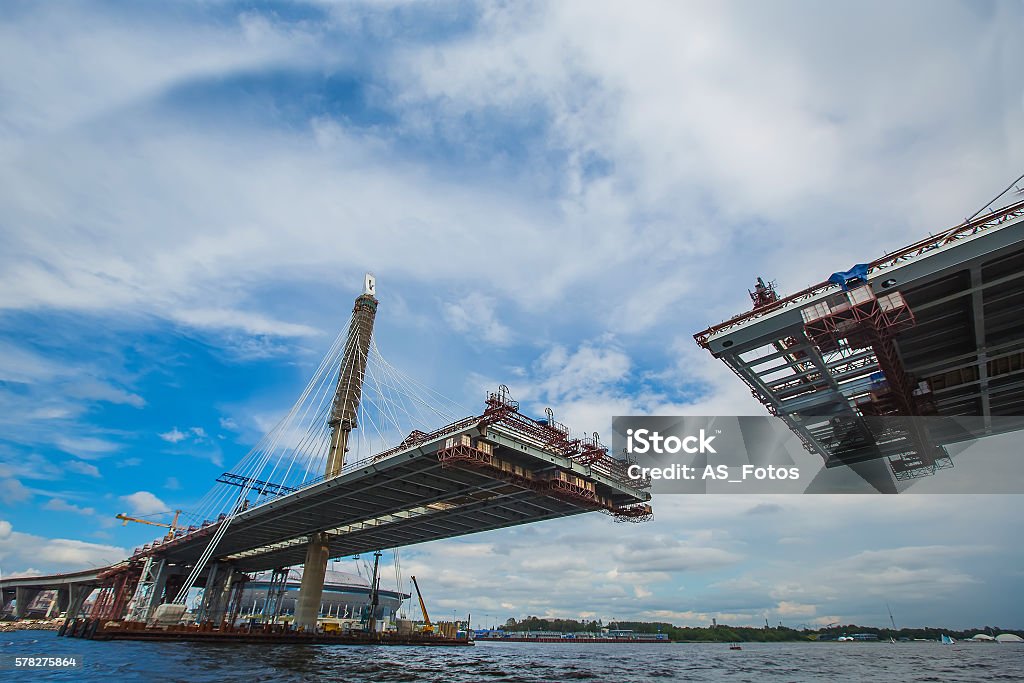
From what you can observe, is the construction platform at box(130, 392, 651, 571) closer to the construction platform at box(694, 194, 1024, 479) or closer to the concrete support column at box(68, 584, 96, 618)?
the construction platform at box(694, 194, 1024, 479)

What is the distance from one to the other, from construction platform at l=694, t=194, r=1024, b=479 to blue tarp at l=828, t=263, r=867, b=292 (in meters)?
0.04

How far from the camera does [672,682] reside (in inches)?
1280

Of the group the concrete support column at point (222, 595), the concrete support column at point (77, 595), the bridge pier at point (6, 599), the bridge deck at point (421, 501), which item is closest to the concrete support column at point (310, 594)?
the bridge deck at point (421, 501)

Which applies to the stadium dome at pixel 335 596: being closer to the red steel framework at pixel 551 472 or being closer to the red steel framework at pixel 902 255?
the red steel framework at pixel 551 472

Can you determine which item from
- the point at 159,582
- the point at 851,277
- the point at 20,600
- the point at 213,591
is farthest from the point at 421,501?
the point at 20,600

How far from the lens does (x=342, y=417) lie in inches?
2594

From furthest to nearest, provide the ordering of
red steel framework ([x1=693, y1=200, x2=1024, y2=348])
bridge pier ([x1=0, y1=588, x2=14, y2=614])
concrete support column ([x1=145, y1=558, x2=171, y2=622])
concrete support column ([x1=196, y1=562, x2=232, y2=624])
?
bridge pier ([x1=0, y1=588, x2=14, y2=614]), concrete support column ([x1=145, y1=558, x2=171, y2=622]), concrete support column ([x1=196, y1=562, x2=232, y2=624]), red steel framework ([x1=693, y1=200, x2=1024, y2=348])

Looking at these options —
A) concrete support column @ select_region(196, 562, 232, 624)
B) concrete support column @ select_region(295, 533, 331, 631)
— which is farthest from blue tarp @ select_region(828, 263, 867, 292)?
concrete support column @ select_region(196, 562, 232, 624)

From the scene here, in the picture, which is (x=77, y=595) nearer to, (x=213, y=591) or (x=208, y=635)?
(x=213, y=591)

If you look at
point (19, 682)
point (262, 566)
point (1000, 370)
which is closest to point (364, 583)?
point (262, 566)

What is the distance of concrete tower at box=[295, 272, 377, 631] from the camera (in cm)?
6141

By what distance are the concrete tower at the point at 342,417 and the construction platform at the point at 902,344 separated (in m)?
48.2

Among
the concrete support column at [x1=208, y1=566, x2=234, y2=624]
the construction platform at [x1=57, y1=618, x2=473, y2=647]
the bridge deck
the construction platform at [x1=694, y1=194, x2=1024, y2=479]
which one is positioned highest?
the construction platform at [x1=694, y1=194, x2=1024, y2=479]

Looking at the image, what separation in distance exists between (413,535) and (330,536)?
10.9 meters
